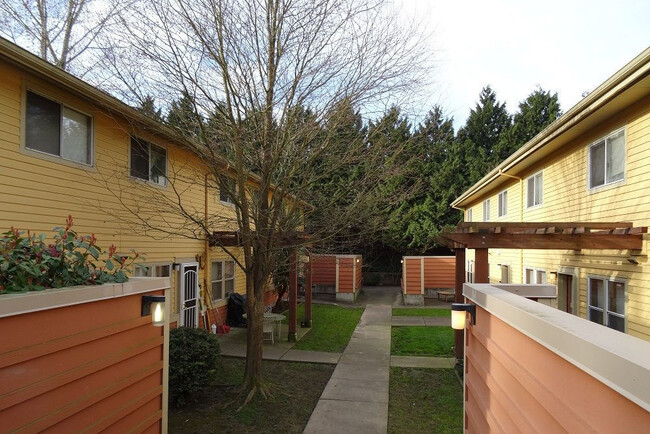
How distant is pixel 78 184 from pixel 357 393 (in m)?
5.83

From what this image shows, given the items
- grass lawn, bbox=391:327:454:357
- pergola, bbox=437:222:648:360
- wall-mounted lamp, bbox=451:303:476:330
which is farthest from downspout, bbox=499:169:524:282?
wall-mounted lamp, bbox=451:303:476:330

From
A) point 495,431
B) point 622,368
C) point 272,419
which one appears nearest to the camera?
point 622,368

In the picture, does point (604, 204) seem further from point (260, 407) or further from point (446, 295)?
point (446, 295)

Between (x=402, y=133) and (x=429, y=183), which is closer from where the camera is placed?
(x=402, y=133)

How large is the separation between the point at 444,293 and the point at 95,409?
764 inches

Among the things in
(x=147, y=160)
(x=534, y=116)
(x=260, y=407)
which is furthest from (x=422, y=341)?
(x=534, y=116)

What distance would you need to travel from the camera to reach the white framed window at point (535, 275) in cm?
1049

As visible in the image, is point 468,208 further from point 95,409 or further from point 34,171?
point 95,409

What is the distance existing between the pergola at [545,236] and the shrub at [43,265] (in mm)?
5703

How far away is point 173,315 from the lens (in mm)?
10211

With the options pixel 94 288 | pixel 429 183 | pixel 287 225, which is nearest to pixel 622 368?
pixel 94 288

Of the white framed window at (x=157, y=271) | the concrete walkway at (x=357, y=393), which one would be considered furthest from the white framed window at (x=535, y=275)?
the white framed window at (x=157, y=271)

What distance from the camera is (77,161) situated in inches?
A: 285

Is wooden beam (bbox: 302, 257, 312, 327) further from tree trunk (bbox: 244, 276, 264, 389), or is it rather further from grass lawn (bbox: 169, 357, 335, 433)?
tree trunk (bbox: 244, 276, 264, 389)
